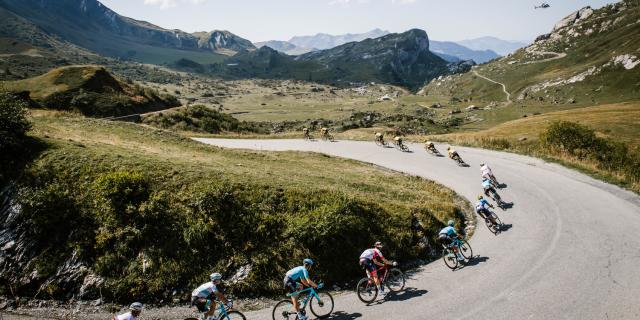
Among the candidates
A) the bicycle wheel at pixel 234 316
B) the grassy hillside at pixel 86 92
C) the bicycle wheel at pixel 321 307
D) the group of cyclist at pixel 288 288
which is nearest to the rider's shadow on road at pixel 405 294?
the group of cyclist at pixel 288 288

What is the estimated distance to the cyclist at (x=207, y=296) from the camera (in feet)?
46.0

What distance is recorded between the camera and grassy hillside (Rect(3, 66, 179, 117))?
52000 mm

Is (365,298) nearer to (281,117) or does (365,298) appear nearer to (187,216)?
(187,216)

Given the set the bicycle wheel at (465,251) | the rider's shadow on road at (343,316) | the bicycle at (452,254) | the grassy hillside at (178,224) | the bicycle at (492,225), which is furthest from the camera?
the bicycle at (492,225)

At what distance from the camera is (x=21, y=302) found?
1686 cm

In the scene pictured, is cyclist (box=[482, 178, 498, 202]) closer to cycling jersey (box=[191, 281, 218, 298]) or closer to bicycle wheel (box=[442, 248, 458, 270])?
bicycle wheel (box=[442, 248, 458, 270])

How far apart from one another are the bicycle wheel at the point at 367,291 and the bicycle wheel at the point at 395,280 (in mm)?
1110

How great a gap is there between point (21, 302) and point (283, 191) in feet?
42.8

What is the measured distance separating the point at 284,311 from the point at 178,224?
7.60 m

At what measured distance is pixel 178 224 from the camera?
19.6 meters

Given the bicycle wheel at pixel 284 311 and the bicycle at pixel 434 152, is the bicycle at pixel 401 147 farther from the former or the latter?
the bicycle wheel at pixel 284 311

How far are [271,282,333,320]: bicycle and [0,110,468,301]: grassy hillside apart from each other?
1.54m

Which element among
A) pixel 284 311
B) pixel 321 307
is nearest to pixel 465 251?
pixel 321 307

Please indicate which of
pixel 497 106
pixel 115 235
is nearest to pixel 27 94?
pixel 115 235
